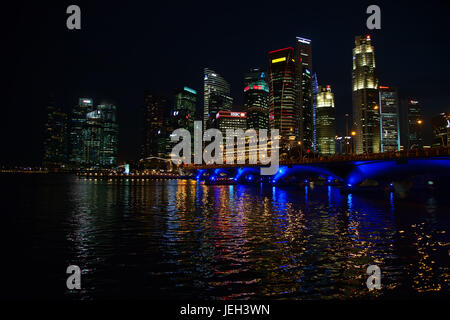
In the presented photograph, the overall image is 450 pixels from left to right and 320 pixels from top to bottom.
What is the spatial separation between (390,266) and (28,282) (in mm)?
16753

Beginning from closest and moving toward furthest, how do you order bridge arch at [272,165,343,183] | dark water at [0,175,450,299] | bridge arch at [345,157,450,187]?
dark water at [0,175,450,299]
bridge arch at [345,157,450,187]
bridge arch at [272,165,343,183]

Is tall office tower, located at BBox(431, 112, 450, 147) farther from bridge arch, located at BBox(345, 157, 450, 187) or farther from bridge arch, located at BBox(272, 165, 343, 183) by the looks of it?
bridge arch, located at BBox(272, 165, 343, 183)

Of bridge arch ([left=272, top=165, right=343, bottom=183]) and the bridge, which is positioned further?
bridge arch ([left=272, top=165, right=343, bottom=183])

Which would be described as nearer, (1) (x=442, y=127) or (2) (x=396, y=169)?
(2) (x=396, y=169)

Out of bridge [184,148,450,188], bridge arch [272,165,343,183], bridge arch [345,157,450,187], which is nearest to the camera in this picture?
bridge [184,148,450,188]

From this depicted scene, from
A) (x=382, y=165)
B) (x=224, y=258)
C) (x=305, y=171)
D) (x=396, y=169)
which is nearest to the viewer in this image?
(x=224, y=258)

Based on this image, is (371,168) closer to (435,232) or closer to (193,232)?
(435,232)

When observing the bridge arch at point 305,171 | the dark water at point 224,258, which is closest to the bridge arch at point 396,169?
the bridge arch at point 305,171

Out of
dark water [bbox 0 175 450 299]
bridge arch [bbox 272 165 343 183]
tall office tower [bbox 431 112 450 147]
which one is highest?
tall office tower [bbox 431 112 450 147]

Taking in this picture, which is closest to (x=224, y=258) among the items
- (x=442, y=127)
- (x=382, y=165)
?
(x=382, y=165)

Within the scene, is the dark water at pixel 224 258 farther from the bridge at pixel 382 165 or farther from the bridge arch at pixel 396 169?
the bridge arch at pixel 396 169

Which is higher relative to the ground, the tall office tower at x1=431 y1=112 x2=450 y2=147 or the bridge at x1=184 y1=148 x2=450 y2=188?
the tall office tower at x1=431 y1=112 x2=450 y2=147

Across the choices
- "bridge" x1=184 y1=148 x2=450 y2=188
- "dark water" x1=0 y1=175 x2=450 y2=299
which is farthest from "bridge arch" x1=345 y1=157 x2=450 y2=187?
"dark water" x1=0 y1=175 x2=450 y2=299

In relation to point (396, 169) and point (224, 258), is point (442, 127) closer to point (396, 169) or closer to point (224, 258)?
point (396, 169)
